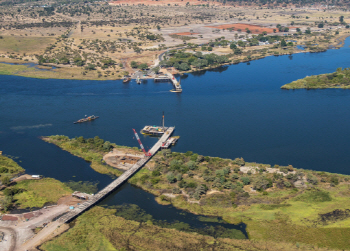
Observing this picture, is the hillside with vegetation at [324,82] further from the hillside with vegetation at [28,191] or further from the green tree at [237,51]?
the hillside with vegetation at [28,191]

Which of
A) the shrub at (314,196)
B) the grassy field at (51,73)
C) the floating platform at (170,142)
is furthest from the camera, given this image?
the grassy field at (51,73)

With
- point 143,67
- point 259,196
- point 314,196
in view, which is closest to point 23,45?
point 143,67

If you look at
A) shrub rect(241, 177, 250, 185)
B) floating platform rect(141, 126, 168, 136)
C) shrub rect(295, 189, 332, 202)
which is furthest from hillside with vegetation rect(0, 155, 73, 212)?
shrub rect(295, 189, 332, 202)

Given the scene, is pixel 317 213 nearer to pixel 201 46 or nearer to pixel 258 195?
pixel 258 195

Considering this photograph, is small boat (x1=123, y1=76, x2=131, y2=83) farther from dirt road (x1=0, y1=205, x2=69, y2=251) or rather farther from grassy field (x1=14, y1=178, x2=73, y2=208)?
dirt road (x1=0, y1=205, x2=69, y2=251)

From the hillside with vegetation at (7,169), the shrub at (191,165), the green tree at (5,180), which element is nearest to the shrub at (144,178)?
the shrub at (191,165)

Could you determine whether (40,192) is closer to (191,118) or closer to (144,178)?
(144,178)
